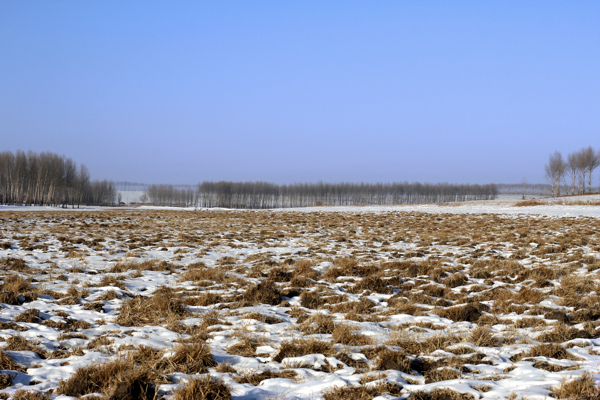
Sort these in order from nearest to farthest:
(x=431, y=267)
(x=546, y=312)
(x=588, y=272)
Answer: (x=546, y=312) → (x=588, y=272) → (x=431, y=267)

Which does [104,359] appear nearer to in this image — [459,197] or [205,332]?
[205,332]

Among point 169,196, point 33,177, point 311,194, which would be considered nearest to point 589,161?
point 311,194

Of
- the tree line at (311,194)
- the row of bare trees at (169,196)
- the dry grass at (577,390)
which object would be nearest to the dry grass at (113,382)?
the dry grass at (577,390)

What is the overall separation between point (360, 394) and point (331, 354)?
105 centimetres

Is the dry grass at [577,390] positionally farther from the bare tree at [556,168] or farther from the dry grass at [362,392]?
the bare tree at [556,168]

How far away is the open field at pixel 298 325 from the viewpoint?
3746 mm

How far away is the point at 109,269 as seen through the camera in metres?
9.53

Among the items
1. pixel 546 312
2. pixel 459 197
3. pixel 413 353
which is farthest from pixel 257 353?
pixel 459 197

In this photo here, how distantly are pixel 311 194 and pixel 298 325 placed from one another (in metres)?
144

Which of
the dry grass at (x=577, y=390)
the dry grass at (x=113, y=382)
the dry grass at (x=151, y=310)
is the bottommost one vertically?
the dry grass at (x=151, y=310)

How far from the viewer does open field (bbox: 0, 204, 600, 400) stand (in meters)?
3.75

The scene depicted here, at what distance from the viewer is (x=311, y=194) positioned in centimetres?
14938

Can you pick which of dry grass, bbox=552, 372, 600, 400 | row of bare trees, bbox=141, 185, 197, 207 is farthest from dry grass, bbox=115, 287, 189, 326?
row of bare trees, bbox=141, 185, 197, 207

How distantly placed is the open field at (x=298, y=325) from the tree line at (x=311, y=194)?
126978 millimetres
